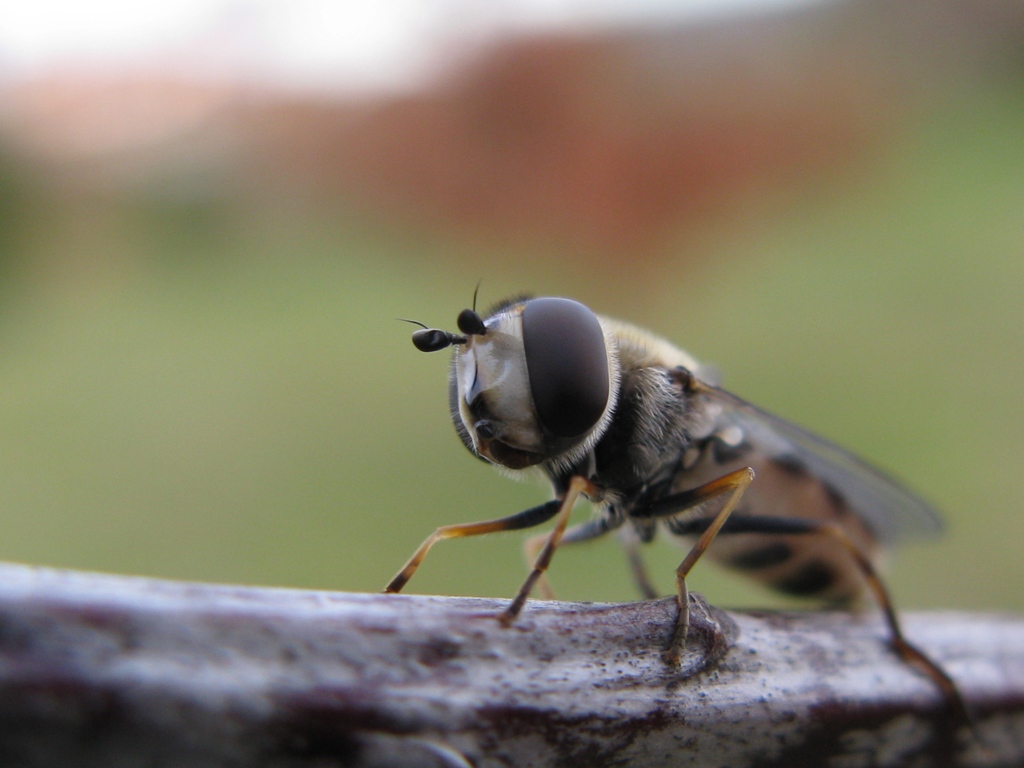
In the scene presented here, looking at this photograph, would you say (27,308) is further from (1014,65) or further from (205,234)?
(1014,65)

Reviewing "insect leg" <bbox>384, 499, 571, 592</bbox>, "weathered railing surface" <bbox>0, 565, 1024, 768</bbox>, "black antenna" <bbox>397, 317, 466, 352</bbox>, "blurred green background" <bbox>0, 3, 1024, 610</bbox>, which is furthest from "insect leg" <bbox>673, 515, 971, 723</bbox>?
"blurred green background" <bbox>0, 3, 1024, 610</bbox>

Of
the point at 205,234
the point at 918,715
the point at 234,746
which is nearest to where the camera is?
the point at 234,746

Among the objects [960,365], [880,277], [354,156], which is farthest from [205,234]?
[960,365]

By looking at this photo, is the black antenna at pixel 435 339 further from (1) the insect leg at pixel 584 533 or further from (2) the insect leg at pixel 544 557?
(1) the insect leg at pixel 584 533

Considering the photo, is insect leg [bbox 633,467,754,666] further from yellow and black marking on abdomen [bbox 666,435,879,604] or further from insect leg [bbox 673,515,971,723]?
yellow and black marking on abdomen [bbox 666,435,879,604]

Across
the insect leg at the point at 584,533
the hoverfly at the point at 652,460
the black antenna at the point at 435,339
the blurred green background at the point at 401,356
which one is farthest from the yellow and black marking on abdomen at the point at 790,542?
the black antenna at the point at 435,339

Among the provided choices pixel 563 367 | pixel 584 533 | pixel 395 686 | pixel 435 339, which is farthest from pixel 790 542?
pixel 395 686

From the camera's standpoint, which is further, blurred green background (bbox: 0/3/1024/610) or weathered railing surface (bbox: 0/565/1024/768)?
blurred green background (bbox: 0/3/1024/610)
